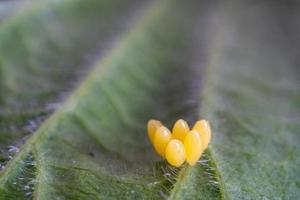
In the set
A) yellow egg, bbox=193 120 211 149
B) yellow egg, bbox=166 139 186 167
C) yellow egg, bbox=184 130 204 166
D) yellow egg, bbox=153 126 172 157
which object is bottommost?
yellow egg, bbox=166 139 186 167

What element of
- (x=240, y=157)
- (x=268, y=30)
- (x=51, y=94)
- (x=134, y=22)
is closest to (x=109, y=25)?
(x=134, y=22)

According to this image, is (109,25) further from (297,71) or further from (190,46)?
(297,71)

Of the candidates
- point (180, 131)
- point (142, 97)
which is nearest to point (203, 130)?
point (180, 131)

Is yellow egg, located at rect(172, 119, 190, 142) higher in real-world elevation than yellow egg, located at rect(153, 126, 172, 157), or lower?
higher

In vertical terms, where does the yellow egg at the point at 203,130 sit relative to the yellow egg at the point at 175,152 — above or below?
above

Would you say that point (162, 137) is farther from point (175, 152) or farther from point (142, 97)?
point (142, 97)

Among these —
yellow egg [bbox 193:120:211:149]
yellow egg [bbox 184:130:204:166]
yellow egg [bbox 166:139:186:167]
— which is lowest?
yellow egg [bbox 166:139:186:167]

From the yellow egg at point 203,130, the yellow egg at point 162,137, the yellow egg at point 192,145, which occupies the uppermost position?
the yellow egg at point 203,130
